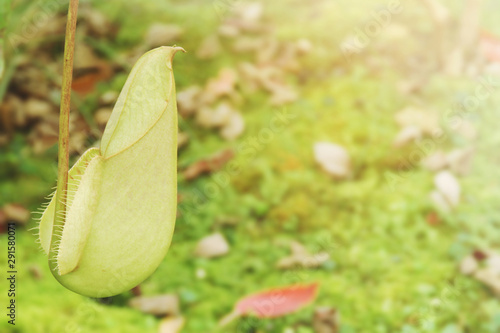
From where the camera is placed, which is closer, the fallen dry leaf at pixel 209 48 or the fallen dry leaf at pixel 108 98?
the fallen dry leaf at pixel 108 98

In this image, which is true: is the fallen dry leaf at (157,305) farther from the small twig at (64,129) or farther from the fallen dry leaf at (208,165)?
the small twig at (64,129)

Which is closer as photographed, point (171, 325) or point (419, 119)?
point (171, 325)

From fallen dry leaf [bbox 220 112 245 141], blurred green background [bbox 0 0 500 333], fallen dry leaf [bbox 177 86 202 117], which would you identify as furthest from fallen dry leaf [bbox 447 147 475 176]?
fallen dry leaf [bbox 177 86 202 117]

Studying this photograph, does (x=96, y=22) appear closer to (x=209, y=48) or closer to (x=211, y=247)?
(x=209, y=48)

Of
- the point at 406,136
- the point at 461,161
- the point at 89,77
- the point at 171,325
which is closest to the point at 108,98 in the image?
the point at 89,77

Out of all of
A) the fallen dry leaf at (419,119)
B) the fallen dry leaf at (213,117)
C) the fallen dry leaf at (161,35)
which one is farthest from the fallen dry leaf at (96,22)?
the fallen dry leaf at (419,119)

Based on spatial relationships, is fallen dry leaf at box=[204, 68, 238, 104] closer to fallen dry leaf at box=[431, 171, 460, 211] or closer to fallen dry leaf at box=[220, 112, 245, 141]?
fallen dry leaf at box=[220, 112, 245, 141]

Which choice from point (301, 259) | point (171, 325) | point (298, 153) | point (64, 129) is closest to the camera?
point (64, 129)
